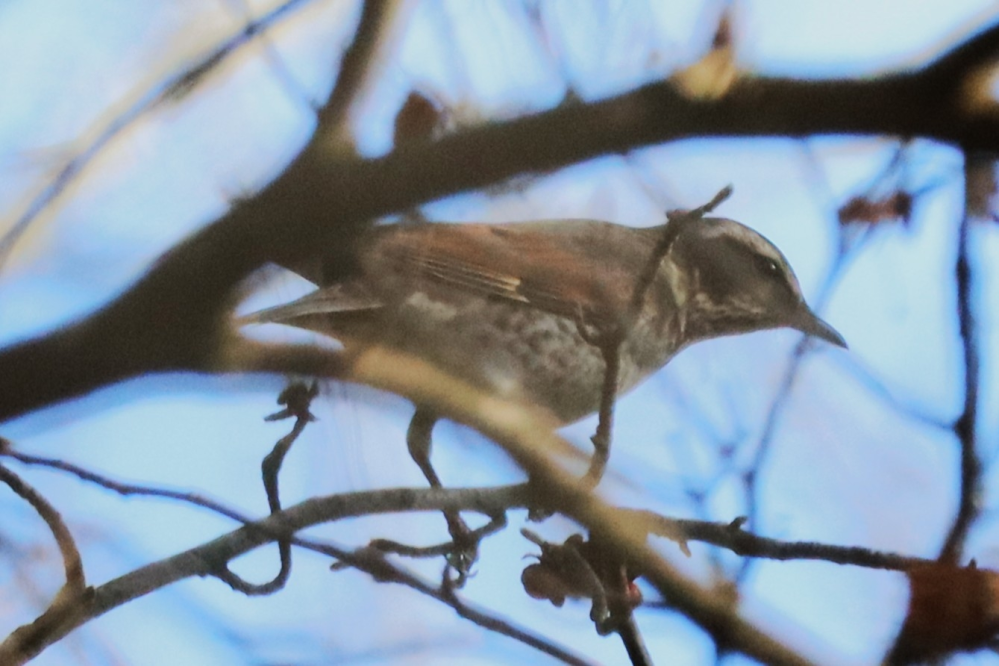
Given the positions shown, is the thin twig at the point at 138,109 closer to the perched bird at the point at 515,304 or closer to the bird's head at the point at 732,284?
the perched bird at the point at 515,304

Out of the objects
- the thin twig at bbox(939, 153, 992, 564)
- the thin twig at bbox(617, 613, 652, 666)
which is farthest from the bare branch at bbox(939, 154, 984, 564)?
the thin twig at bbox(617, 613, 652, 666)

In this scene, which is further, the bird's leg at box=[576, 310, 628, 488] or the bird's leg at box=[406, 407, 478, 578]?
the bird's leg at box=[406, 407, 478, 578]

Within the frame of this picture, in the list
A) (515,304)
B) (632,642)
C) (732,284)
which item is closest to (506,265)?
(515,304)

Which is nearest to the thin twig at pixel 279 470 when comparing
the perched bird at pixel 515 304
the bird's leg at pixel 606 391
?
the perched bird at pixel 515 304

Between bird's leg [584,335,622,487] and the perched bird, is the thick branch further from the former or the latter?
bird's leg [584,335,622,487]

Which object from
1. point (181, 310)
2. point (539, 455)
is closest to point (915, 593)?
point (539, 455)

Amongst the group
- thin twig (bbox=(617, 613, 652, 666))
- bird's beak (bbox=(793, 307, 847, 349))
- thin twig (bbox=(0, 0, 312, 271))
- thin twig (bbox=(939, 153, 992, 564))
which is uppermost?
thin twig (bbox=(0, 0, 312, 271))
